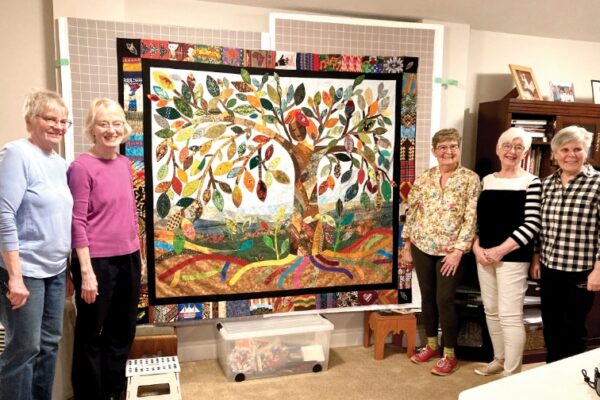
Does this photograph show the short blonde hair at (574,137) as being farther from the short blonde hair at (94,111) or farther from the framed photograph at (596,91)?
the short blonde hair at (94,111)

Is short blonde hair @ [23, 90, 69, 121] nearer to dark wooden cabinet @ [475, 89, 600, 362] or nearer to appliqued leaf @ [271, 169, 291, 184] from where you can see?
appliqued leaf @ [271, 169, 291, 184]

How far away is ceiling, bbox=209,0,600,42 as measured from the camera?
3076 mm

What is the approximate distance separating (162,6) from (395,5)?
56.5 inches

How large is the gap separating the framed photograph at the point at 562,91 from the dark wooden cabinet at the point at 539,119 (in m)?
0.23

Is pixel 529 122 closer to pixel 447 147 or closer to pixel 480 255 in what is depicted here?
pixel 447 147

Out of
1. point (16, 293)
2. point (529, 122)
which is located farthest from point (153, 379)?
point (529, 122)

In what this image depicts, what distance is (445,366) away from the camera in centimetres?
290

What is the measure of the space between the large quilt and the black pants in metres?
0.48

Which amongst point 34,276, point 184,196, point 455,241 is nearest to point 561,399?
point 455,241

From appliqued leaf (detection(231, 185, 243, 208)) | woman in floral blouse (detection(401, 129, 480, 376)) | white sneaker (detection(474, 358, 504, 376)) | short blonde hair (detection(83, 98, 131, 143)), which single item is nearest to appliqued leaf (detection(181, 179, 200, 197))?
appliqued leaf (detection(231, 185, 243, 208))

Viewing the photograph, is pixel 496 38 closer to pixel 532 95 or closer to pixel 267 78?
pixel 532 95

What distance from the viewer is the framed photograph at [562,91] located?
3.75m

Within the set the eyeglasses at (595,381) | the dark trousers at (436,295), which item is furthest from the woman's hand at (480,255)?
the eyeglasses at (595,381)

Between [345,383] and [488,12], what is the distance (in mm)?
2614
